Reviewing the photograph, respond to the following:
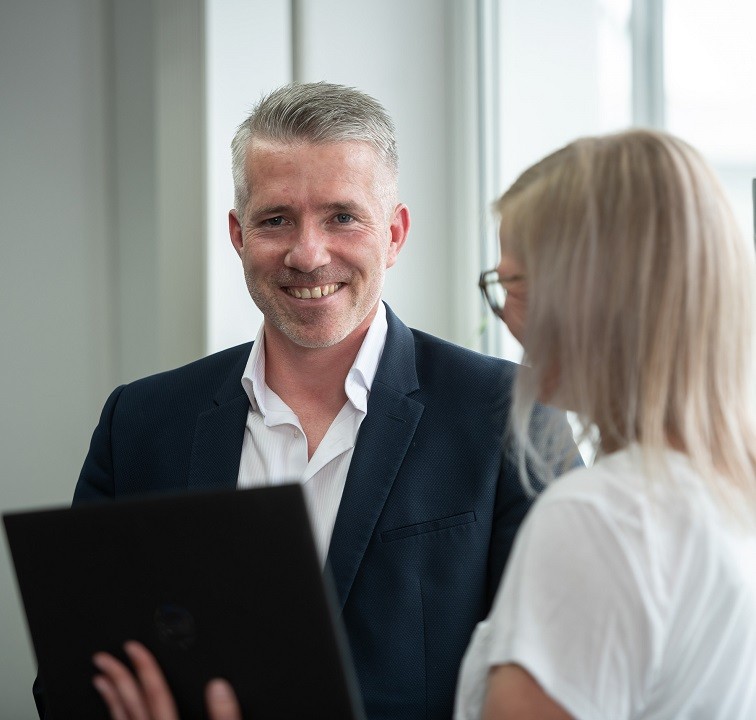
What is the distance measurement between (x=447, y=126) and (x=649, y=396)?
213 cm

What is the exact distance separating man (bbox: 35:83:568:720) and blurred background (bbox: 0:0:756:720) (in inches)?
33.0

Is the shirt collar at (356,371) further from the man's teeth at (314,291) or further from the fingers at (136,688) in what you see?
the fingers at (136,688)

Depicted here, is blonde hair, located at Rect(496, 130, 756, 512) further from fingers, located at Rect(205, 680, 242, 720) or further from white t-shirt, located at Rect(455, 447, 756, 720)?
fingers, located at Rect(205, 680, 242, 720)

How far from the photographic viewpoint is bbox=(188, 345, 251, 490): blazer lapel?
1.90 metres

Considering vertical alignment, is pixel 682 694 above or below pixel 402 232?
below

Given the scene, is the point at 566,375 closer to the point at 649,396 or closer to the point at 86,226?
the point at 649,396

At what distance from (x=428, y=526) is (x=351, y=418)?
0.83ft

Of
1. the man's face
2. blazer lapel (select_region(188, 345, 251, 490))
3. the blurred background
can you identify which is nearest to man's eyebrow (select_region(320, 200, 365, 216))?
the man's face

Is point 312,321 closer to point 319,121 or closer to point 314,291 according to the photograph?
point 314,291

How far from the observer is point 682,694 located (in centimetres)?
98

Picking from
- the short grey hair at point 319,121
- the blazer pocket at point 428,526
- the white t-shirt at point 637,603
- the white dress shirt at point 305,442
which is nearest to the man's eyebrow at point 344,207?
the short grey hair at point 319,121

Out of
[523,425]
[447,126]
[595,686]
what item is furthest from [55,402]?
[595,686]

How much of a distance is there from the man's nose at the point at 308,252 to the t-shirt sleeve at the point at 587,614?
3.35 feet

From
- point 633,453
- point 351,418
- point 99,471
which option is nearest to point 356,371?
point 351,418
